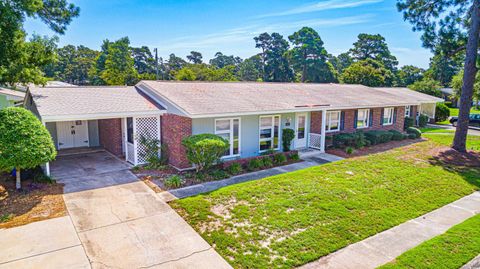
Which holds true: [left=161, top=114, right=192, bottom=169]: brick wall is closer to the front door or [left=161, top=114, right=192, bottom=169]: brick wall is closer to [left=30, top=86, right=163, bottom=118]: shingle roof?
[left=30, top=86, right=163, bottom=118]: shingle roof

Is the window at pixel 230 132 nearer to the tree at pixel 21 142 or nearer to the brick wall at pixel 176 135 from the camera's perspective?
the brick wall at pixel 176 135

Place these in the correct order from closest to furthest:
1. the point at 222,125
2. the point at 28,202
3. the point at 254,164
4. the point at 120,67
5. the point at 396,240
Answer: the point at 396,240 → the point at 28,202 → the point at 254,164 → the point at 222,125 → the point at 120,67

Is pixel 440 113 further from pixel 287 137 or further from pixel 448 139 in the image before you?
pixel 287 137

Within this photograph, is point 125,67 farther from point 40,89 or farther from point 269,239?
point 269,239

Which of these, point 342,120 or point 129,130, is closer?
point 129,130

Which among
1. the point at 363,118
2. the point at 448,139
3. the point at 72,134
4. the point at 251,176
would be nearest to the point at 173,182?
the point at 251,176

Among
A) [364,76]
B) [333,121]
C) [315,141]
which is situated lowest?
[315,141]

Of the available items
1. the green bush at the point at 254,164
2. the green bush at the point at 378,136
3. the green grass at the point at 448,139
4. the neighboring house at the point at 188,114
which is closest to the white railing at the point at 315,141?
the neighboring house at the point at 188,114
